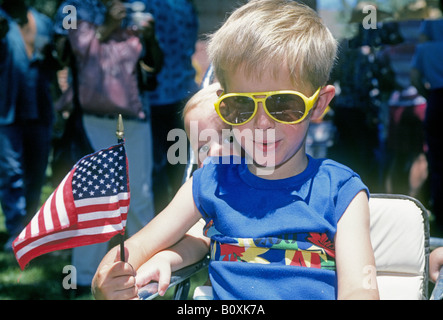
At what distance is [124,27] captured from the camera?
3645 mm

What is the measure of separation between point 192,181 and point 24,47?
3000 mm

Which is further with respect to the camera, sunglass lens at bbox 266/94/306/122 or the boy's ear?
the boy's ear

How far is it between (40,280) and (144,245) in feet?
7.95

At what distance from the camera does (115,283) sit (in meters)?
1.70

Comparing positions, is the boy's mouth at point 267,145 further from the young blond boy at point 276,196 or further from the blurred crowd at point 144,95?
the blurred crowd at point 144,95

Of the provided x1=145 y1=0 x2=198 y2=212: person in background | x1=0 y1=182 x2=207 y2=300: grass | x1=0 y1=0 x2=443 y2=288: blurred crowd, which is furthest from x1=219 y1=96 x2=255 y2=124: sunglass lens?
x1=145 y1=0 x2=198 y2=212: person in background

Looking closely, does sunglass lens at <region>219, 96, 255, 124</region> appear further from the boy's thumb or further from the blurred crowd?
the blurred crowd

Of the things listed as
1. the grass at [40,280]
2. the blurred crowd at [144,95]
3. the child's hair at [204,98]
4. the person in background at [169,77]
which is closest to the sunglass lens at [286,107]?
the child's hair at [204,98]

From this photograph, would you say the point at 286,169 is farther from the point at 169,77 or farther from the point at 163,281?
the point at 169,77

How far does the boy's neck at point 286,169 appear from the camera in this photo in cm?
187

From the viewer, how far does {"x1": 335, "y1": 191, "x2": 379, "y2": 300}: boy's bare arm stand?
5.32ft

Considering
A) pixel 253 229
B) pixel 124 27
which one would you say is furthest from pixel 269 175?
pixel 124 27

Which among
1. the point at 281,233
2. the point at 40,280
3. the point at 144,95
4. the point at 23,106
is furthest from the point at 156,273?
the point at 23,106
